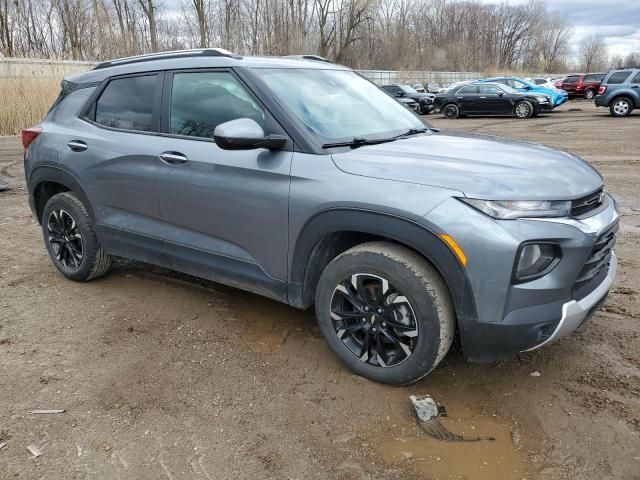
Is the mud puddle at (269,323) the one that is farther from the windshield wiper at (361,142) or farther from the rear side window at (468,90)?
the rear side window at (468,90)

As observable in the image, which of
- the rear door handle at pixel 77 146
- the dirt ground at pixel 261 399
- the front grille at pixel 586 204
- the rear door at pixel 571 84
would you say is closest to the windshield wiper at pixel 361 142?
the front grille at pixel 586 204

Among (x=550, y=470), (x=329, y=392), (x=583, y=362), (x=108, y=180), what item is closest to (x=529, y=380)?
(x=583, y=362)

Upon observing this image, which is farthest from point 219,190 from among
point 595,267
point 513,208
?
point 595,267

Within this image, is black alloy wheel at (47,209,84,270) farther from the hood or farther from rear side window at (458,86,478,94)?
rear side window at (458,86,478,94)

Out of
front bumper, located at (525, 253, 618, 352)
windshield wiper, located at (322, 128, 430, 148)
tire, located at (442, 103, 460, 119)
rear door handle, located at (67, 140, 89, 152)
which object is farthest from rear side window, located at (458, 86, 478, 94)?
front bumper, located at (525, 253, 618, 352)

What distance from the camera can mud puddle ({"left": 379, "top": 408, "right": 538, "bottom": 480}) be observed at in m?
2.42

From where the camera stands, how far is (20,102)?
1667 centimetres

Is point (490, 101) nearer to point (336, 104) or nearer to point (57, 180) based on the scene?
point (336, 104)

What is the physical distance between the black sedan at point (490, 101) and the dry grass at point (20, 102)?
15.3 meters

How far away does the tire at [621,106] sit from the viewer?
2023 cm

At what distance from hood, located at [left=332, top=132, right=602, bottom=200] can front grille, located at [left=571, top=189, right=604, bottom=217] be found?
32mm

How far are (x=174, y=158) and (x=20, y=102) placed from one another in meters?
15.9

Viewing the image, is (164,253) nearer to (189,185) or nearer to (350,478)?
(189,185)

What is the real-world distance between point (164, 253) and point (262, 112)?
1.27m
